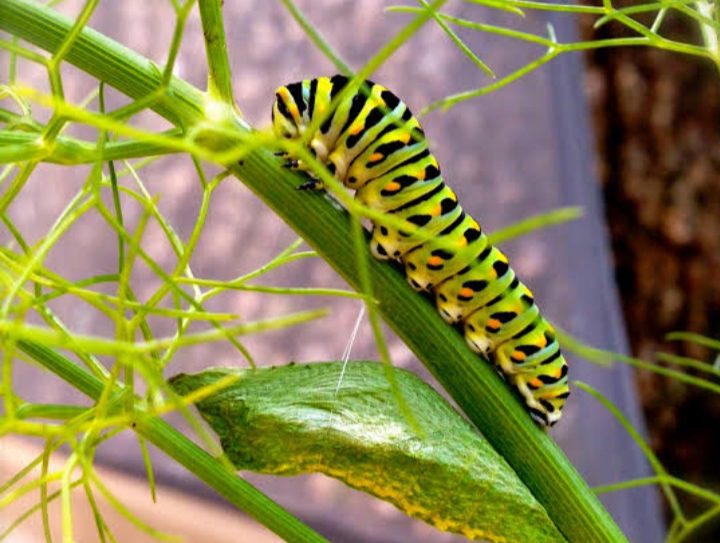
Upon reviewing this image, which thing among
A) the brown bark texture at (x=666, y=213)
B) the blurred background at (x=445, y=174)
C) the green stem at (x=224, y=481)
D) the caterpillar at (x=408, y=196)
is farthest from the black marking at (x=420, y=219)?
the brown bark texture at (x=666, y=213)

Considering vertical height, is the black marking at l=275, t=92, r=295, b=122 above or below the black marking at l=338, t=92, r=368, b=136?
above

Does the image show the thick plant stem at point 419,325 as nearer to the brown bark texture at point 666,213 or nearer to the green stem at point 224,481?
the green stem at point 224,481

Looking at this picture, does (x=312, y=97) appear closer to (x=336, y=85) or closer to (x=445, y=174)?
(x=336, y=85)

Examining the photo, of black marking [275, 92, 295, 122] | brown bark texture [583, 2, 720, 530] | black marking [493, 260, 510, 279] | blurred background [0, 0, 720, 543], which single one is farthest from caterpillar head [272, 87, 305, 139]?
brown bark texture [583, 2, 720, 530]

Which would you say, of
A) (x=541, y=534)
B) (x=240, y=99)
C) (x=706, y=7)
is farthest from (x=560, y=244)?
(x=541, y=534)

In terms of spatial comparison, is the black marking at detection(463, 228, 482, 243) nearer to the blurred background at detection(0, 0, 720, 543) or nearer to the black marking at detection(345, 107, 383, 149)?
the black marking at detection(345, 107, 383, 149)

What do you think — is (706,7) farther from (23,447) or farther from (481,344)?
(23,447)

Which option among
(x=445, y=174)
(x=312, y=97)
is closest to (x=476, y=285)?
(x=312, y=97)
